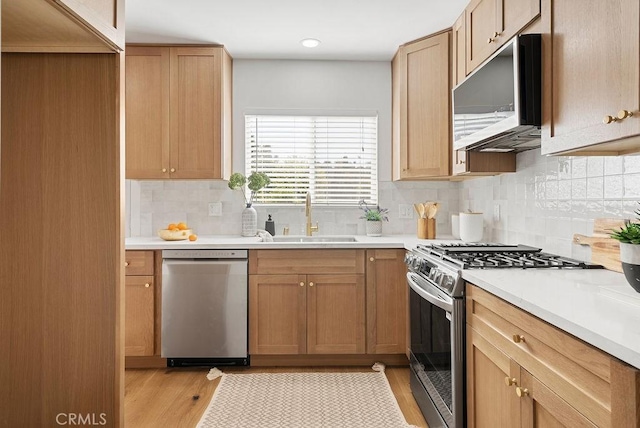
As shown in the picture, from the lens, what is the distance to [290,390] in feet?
8.68

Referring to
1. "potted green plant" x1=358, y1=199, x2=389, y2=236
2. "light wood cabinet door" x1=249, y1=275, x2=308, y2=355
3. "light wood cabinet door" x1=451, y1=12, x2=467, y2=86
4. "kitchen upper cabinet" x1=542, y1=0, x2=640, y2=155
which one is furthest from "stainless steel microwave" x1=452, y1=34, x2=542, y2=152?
"light wood cabinet door" x1=249, y1=275, x2=308, y2=355

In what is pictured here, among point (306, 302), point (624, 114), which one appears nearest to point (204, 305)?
point (306, 302)

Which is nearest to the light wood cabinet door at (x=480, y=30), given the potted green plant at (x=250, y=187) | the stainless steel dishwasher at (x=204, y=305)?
the potted green plant at (x=250, y=187)

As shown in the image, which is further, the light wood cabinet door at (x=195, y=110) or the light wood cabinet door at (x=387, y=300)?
the light wood cabinet door at (x=195, y=110)

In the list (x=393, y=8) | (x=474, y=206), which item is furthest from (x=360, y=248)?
(x=393, y=8)

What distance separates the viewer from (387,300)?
299cm

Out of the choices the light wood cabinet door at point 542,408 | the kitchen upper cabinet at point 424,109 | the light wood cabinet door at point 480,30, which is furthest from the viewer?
the kitchen upper cabinet at point 424,109

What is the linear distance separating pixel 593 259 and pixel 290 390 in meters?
1.82

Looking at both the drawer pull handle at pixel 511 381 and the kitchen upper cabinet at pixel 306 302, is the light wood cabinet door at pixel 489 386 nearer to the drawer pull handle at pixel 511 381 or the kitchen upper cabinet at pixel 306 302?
the drawer pull handle at pixel 511 381

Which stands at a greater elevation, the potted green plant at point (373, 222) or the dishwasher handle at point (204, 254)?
the potted green plant at point (373, 222)

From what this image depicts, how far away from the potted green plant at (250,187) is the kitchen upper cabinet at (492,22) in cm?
169

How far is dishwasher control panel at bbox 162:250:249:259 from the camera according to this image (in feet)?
9.62

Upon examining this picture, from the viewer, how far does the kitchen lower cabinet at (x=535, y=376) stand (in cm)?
90

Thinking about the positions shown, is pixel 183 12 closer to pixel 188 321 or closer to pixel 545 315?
pixel 188 321
